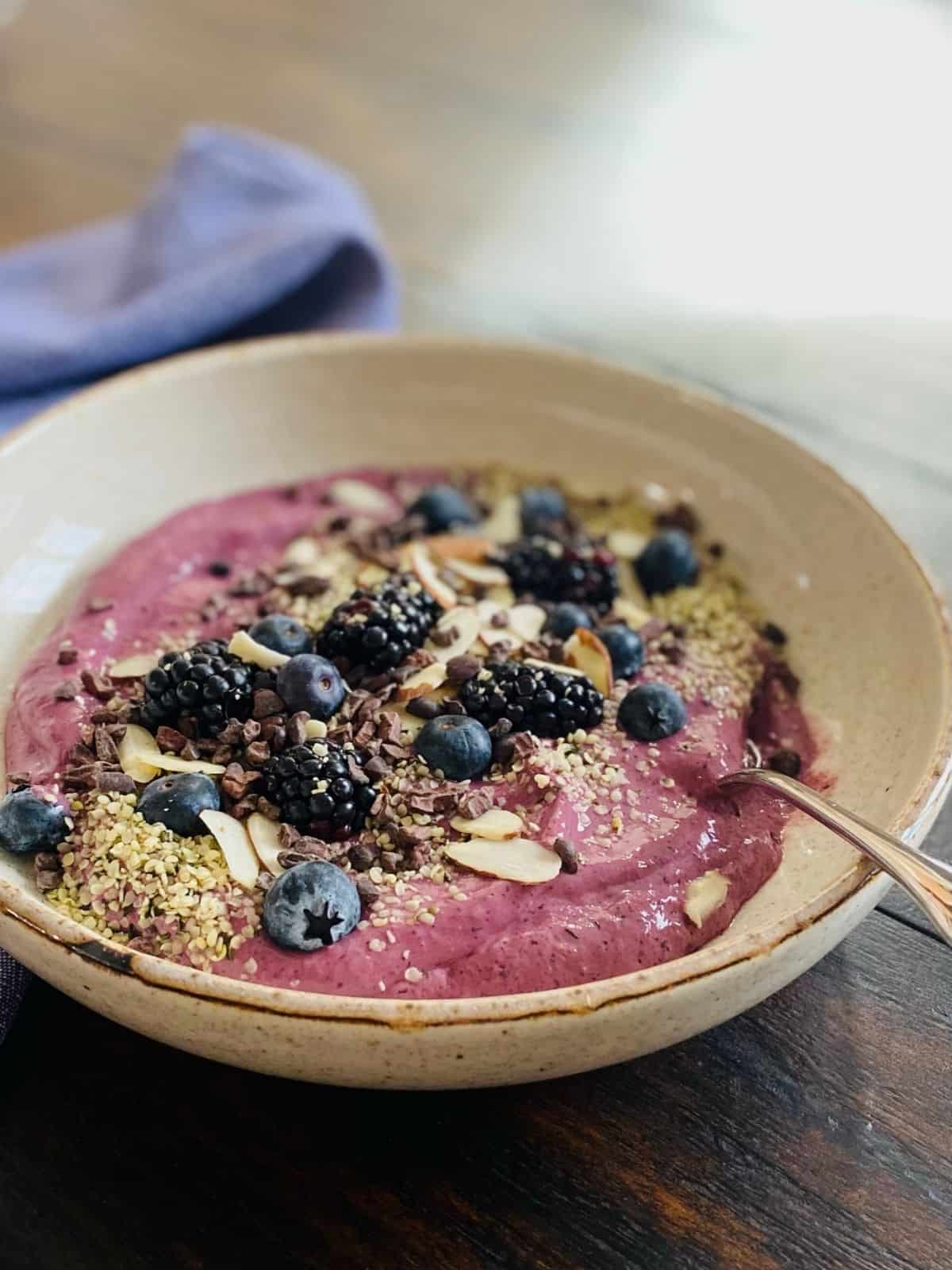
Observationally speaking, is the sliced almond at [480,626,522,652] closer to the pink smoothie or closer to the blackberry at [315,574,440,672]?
the blackberry at [315,574,440,672]

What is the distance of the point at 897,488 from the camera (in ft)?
7.13

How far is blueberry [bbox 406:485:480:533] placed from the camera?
1.97m

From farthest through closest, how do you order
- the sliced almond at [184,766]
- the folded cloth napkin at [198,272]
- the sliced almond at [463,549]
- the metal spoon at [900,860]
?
the folded cloth napkin at [198,272], the sliced almond at [463,549], the sliced almond at [184,766], the metal spoon at [900,860]

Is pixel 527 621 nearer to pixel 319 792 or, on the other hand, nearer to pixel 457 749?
pixel 457 749

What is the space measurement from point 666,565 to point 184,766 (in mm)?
815

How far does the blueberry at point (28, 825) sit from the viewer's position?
134cm

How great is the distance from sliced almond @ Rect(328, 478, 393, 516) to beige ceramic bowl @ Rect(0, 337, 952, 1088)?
8 centimetres

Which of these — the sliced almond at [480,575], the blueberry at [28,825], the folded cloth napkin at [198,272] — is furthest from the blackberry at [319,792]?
the folded cloth napkin at [198,272]

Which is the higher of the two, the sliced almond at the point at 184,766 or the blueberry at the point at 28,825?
the sliced almond at the point at 184,766

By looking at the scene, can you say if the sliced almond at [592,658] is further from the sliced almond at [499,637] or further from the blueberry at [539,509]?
the blueberry at [539,509]

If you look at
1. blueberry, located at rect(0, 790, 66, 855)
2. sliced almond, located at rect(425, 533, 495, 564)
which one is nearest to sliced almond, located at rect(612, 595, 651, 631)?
sliced almond, located at rect(425, 533, 495, 564)

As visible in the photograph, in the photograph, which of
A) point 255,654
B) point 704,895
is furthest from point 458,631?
point 704,895

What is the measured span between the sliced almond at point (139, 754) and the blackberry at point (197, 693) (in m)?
0.02

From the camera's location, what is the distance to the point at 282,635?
1.61m
